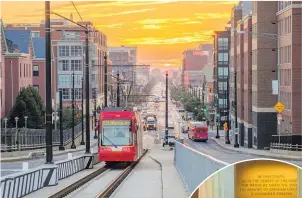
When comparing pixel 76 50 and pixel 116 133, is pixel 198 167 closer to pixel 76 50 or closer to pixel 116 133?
pixel 116 133

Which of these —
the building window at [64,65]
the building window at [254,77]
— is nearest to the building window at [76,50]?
the building window at [64,65]

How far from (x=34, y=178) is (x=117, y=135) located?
43.7ft

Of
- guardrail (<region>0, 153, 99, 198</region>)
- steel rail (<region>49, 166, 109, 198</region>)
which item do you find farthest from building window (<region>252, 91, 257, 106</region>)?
guardrail (<region>0, 153, 99, 198</region>)

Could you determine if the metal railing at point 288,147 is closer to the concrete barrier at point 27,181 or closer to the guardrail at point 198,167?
the concrete barrier at point 27,181

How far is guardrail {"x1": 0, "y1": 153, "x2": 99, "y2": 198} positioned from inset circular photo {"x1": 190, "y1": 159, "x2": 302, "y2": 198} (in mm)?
11573

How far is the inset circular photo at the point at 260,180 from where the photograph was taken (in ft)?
12.0

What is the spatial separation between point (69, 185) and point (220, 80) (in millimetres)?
103769

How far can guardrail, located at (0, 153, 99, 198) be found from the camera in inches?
621

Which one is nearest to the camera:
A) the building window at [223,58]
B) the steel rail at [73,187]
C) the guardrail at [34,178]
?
the guardrail at [34,178]

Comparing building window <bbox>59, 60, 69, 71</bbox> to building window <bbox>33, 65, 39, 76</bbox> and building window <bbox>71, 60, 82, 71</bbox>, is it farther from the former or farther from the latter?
building window <bbox>33, 65, 39, 76</bbox>

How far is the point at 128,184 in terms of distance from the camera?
21.2m

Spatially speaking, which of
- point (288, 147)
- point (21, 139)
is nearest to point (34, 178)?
point (21, 139)

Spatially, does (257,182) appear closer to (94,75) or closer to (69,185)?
(69,185)

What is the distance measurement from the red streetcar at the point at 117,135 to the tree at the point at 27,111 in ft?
109
